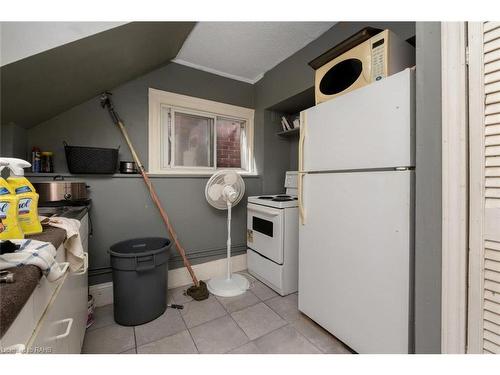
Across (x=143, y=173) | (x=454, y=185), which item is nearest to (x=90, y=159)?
(x=143, y=173)

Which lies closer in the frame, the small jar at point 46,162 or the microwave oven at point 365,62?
the microwave oven at point 365,62

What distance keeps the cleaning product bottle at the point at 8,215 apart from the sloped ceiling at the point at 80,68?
685 mm

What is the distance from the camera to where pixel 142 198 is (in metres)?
2.06

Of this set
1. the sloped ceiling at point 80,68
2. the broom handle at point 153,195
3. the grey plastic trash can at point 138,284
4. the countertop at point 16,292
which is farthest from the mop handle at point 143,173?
the countertop at point 16,292

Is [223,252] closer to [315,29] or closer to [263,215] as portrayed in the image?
[263,215]

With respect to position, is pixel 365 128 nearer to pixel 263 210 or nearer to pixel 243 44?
pixel 263 210

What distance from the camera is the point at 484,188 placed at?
2.64ft

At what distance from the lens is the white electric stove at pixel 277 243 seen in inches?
79.0

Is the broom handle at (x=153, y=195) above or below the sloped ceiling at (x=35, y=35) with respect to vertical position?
below

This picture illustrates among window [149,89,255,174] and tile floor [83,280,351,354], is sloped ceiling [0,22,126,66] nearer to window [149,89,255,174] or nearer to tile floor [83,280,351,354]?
window [149,89,255,174]

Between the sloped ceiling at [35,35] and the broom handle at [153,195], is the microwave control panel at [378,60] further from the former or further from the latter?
the broom handle at [153,195]

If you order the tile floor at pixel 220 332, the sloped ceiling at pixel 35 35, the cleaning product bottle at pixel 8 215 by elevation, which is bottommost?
the tile floor at pixel 220 332
